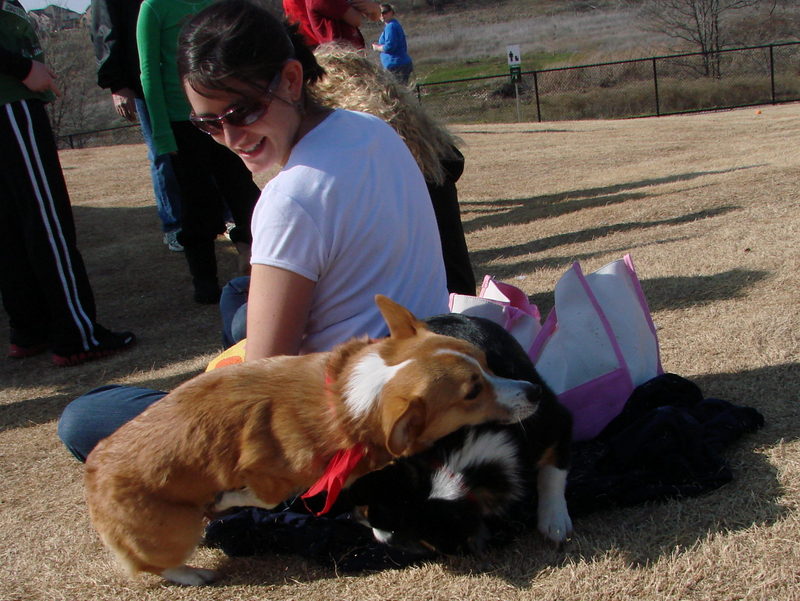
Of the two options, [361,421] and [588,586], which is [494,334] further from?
[588,586]

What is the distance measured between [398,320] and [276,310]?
Result: 0.40 meters

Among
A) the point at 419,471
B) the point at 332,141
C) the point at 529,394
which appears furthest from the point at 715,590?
the point at 332,141

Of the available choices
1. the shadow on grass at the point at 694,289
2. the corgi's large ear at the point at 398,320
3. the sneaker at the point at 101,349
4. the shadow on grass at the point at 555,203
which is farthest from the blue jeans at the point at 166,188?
the corgi's large ear at the point at 398,320

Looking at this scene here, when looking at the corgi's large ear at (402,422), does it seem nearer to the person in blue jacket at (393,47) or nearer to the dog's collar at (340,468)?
the dog's collar at (340,468)

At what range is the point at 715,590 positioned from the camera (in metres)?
1.99

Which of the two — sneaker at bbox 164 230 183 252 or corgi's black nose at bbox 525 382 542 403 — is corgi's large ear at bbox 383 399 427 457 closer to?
corgi's black nose at bbox 525 382 542 403

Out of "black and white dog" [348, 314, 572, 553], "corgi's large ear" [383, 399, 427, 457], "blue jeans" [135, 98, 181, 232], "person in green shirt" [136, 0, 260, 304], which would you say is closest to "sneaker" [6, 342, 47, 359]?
"person in green shirt" [136, 0, 260, 304]

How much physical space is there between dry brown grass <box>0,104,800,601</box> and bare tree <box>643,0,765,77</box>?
76.2 ft

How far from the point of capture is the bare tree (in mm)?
31453

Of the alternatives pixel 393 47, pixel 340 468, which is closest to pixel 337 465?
pixel 340 468

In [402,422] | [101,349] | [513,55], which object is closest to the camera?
[402,422]

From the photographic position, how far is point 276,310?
7.89ft

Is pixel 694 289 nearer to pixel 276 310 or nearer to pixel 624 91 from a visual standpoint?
pixel 276 310

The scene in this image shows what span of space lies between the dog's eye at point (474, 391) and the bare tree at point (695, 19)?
31599mm
